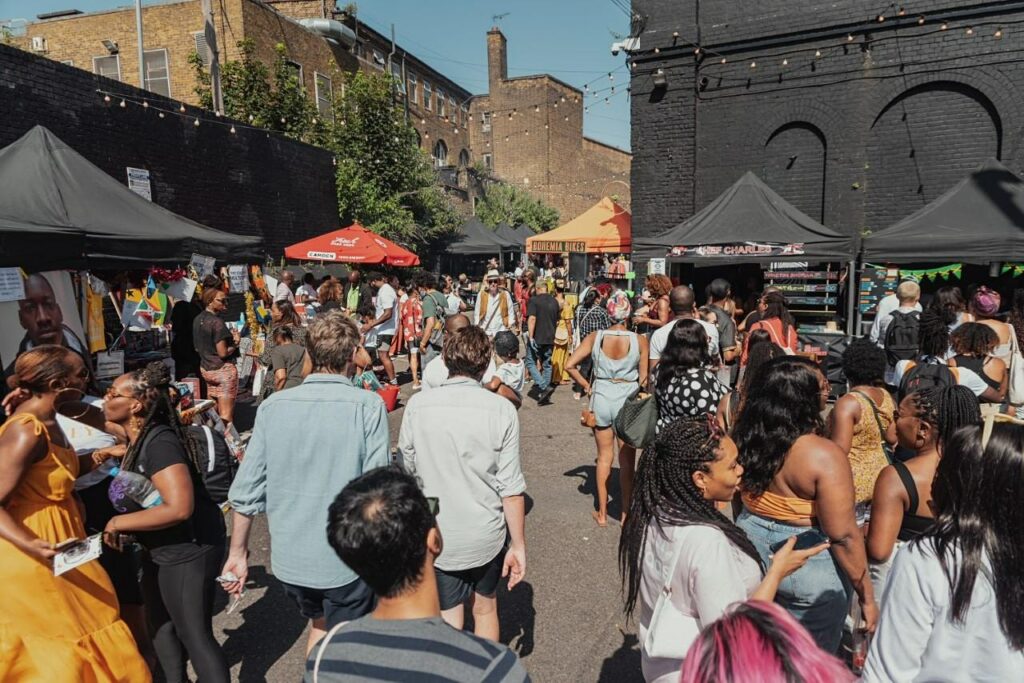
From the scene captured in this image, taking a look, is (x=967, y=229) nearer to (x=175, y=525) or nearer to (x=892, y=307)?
(x=892, y=307)

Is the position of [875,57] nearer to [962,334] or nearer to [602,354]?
[962,334]

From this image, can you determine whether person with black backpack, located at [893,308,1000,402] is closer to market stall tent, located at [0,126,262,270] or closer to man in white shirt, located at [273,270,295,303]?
market stall tent, located at [0,126,262,270]

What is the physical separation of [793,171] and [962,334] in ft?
25.7

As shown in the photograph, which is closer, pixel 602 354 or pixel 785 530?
pixel 785 530

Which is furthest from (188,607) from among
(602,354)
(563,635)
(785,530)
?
(602,354)

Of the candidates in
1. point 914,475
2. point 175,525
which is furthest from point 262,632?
point 914,475

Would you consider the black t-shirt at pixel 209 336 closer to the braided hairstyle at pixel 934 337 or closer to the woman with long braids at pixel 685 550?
the woman with long braids at pixel 685 550

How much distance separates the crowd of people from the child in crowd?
4.17ft

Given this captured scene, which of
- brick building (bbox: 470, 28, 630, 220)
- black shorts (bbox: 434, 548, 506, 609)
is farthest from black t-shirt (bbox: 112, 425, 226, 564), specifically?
brick building (bbox: 470, 28, 630, 220)

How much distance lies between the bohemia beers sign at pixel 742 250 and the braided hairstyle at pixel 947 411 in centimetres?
623

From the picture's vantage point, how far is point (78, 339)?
558 cm

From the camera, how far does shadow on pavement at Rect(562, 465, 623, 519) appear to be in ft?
18.1

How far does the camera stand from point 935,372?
3.72 metres

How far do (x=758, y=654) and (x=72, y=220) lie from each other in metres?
6.35
